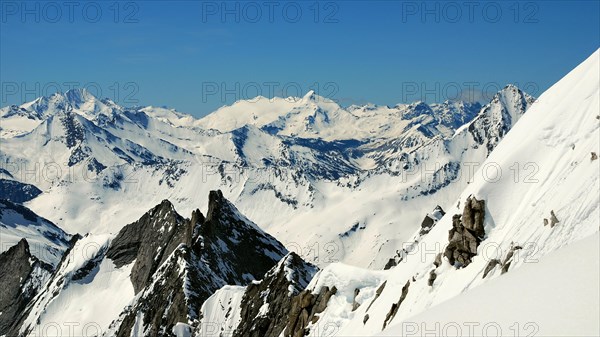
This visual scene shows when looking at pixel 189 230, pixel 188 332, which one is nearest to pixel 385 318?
pixel 188 332

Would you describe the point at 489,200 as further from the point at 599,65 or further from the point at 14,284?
the point at 14,284

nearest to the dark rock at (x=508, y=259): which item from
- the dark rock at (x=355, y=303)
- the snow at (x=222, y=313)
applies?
the dark rock at (x=355, y=303)

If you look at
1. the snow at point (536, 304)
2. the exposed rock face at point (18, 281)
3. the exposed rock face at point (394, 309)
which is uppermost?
the snow at point (536, 304)

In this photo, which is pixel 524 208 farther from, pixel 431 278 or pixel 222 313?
pixel 222 313

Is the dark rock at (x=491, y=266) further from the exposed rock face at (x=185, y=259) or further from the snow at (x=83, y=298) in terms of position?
the snow at (x=83, y=298)

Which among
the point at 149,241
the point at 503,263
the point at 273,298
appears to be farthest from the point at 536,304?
the point at 149,241
